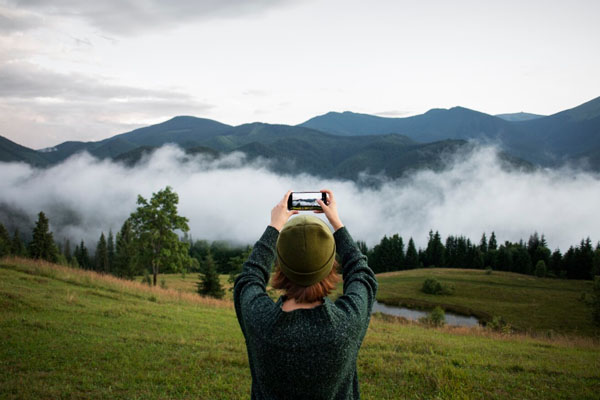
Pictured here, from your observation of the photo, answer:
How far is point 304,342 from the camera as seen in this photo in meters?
2.16

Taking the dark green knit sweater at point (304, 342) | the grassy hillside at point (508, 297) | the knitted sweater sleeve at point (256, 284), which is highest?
the knitted sweater sleeve at point (256, 284)

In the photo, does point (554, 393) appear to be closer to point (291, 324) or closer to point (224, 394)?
point (224, 394)

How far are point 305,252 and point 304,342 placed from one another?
0.54 m

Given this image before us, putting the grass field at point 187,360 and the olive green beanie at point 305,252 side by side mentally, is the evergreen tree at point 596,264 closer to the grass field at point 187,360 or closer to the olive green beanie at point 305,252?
the grass field at point 187,360

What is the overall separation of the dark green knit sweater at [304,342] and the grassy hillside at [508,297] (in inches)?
2399

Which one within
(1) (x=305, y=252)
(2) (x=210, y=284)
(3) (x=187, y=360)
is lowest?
(2) (x=210, y=284)

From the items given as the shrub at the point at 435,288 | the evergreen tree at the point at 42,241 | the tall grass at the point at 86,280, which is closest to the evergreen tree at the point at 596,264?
the shrub at the point at 435,288

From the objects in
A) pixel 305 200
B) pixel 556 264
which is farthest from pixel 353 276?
pixel 556 264

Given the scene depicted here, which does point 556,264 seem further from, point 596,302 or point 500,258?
point 596,302

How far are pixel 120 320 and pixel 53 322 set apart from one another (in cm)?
219

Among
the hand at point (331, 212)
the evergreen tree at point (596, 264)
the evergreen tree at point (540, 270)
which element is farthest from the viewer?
the evergreen tree at point (540, 270)

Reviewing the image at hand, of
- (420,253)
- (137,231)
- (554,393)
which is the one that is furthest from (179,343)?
(420,253)

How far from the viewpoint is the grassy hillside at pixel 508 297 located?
58938mm

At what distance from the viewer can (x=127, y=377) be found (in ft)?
25.9
